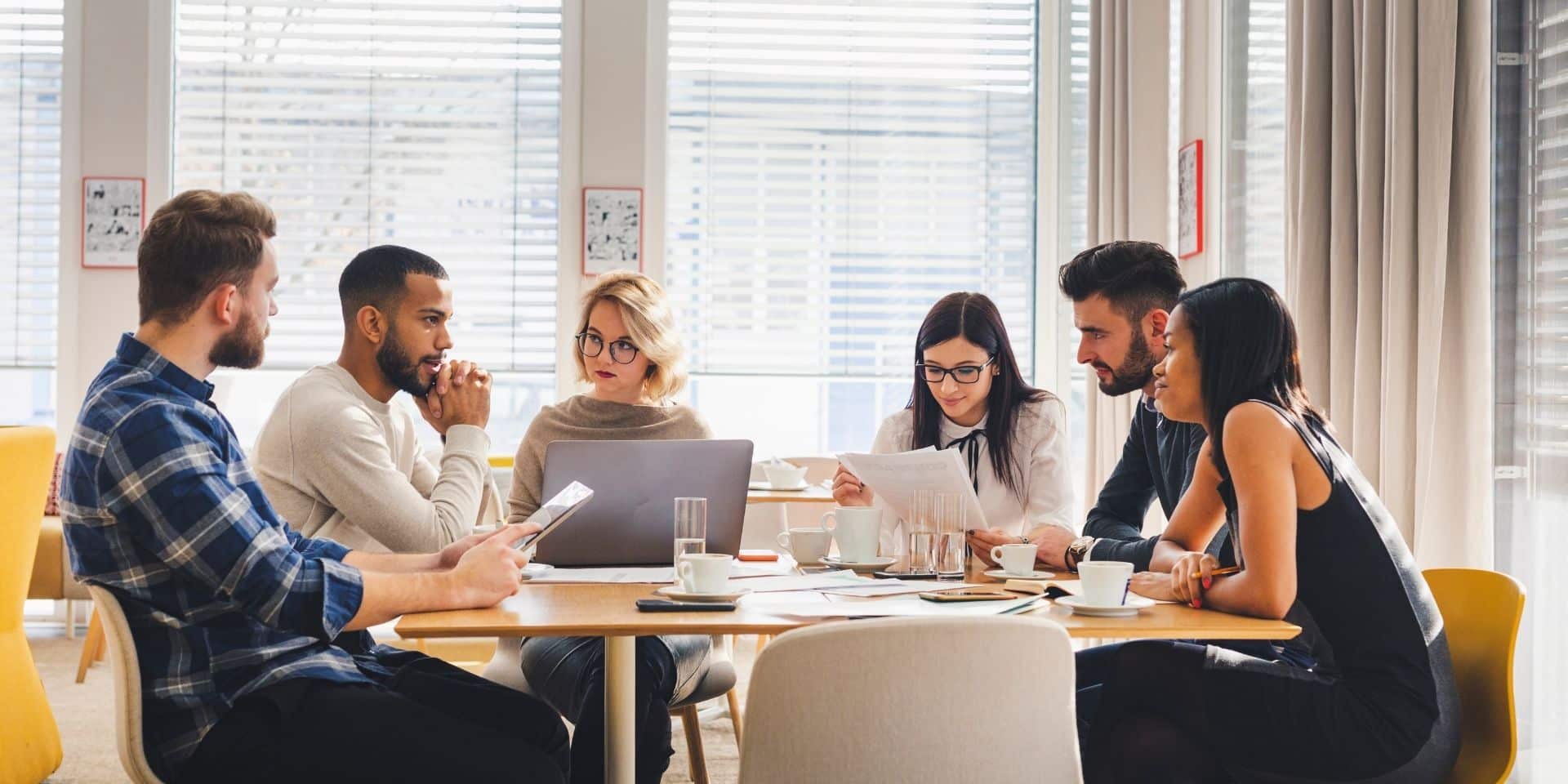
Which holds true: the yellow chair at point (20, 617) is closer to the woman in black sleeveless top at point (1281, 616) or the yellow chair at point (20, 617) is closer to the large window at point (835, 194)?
the woman in black sleeveless top at point (1281, 616)

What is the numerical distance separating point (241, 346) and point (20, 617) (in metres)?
1.33

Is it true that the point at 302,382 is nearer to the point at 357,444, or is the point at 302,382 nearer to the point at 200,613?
the point at 357,444

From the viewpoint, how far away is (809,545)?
2139mm

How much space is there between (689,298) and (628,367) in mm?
3010

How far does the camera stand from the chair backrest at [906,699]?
1.25 meters

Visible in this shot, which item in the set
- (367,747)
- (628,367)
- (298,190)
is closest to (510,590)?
(367,747)

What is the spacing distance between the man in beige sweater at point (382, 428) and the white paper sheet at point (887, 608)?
0.82m

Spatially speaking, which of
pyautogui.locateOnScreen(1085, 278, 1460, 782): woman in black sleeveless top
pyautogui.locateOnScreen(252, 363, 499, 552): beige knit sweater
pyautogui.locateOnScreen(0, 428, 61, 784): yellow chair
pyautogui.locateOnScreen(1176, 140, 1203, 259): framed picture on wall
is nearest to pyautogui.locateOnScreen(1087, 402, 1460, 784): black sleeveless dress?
pyautogui.locateOnScreen(1085, 278, 1460, 782): woman in black sleeveless top

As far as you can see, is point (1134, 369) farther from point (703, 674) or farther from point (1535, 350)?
point (703, 674)

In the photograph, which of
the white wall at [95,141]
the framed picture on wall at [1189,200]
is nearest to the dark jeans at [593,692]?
the framed picture on wall at [1189,200]

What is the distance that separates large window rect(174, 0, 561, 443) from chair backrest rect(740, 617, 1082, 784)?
172 inches

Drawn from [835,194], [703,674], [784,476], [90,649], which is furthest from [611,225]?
[703,674]

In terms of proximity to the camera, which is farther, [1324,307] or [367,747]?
[1324,307]

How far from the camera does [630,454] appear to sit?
2010 mm
